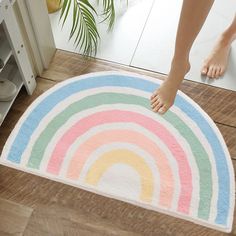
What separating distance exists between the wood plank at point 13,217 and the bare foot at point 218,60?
71cm

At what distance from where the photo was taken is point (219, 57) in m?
1.16

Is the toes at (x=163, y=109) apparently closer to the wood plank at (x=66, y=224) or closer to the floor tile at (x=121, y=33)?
the floor tile at (x=121, y=33)

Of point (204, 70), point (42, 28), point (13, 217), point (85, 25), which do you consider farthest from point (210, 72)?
point (13, 217)

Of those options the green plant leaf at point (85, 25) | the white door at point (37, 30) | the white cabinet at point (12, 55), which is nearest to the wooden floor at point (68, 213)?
the white cabinet at point (12, 55)

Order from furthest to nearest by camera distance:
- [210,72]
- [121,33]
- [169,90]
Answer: [121,33], [210,72], [169,90]

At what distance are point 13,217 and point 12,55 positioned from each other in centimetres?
47

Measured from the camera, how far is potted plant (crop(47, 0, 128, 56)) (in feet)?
3.43

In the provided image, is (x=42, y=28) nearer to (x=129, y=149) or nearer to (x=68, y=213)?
(x=129, y=149)

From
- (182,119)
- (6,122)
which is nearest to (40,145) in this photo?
(6,122)

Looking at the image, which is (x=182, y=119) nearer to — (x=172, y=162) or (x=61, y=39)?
(x=172, y=162)

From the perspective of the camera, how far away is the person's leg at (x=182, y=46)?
780 millimetres

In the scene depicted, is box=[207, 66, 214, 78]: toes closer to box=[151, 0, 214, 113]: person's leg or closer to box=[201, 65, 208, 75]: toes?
box=[201, 65, 208, 75]: toes

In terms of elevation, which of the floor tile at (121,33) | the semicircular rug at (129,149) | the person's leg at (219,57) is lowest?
the semicircular rug at (129,149)

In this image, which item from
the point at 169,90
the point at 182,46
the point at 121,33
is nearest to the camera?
the point at 182,46
